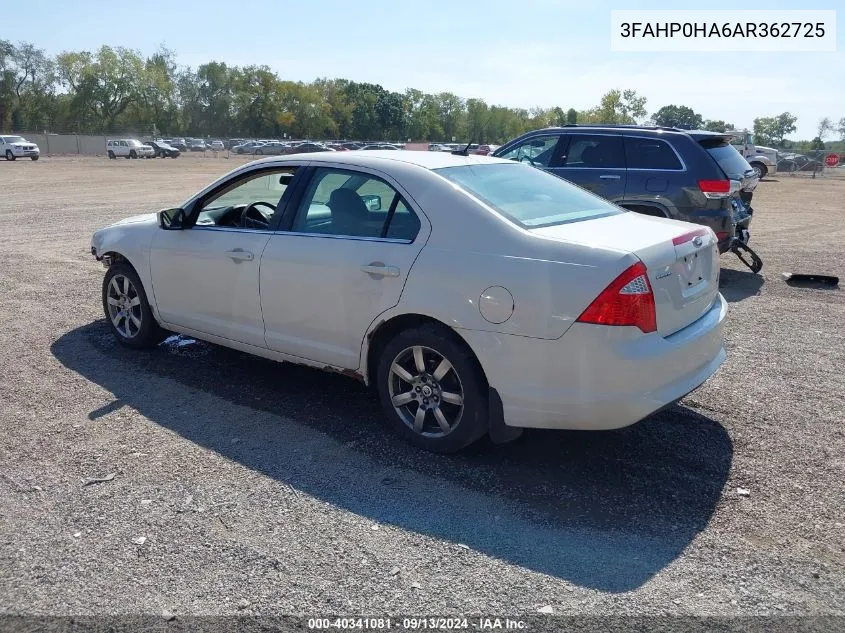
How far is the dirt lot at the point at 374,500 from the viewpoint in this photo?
10.3 feet

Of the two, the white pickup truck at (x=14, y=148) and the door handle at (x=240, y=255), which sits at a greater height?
the white pickup truck at (x=14, y=148)

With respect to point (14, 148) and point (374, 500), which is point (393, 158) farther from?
point (14, 148)

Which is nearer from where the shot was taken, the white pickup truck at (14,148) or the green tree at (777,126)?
the white pickup truck at (14,148)

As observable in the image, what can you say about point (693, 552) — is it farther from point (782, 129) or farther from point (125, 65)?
point (782, 129)

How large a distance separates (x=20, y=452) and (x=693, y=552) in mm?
3691

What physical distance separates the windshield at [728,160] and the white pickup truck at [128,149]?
63.5 m

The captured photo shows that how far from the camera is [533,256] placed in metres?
3.93

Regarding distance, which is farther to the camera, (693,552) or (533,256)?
(533,256)

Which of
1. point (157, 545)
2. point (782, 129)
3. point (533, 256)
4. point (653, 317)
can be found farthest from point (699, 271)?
point (782, 129)

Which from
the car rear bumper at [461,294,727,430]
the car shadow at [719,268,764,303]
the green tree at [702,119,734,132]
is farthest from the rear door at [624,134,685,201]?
the green tree at [702,119,734,132]

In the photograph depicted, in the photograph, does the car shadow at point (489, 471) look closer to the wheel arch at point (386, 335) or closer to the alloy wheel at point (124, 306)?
the wheel arch at point (386, 335)

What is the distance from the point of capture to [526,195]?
15.5 feet

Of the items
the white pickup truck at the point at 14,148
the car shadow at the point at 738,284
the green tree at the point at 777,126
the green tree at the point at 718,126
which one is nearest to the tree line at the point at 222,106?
the green tree at the point at 777,126

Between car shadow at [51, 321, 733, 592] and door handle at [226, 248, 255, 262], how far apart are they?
3.16 feet
